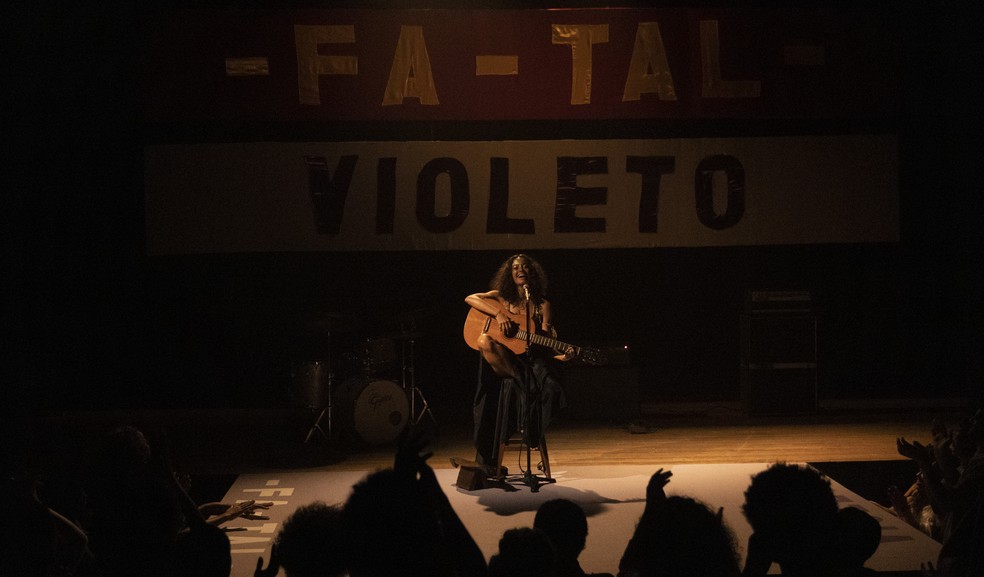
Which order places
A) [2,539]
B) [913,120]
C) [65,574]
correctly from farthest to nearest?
[913,120] < [65,574] < [2,539]

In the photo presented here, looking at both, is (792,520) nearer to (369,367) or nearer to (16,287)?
(369,367)

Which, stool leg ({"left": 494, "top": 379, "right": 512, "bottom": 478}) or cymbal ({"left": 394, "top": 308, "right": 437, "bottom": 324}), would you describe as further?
cymbal ({"left": 394, "top": 308, "right": 437, "bottom": 324})

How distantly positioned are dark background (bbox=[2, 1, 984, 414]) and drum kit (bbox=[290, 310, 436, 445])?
57 centimetres

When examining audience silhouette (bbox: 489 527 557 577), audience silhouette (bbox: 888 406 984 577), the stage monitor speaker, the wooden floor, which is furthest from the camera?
the stage monitor speaker

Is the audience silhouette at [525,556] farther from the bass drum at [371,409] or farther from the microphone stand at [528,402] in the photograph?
the bass drum at [371,409]

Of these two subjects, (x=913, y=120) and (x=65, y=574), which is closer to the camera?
(x=65, y=574)

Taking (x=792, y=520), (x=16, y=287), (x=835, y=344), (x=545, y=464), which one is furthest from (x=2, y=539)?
(x=835, y=344)

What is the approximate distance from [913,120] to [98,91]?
6.93 m

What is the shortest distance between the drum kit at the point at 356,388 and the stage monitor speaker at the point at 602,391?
1242 millimetres

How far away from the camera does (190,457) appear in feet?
23.7

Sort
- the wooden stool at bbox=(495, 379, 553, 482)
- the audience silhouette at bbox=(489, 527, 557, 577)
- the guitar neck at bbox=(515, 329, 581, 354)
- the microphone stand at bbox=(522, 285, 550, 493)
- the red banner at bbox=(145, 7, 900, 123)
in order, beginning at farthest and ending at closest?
the red banner at bbox=(145, 7, 900, 123), the wooden stool at bbox=(495, 379, 553, 482), the guitar neck at bbox=(515, 329, 581, 354), the microphone stand at bbox=(522, 285, 550, 493), the audience silhouette at bbox=(489, 527, 557, 577)

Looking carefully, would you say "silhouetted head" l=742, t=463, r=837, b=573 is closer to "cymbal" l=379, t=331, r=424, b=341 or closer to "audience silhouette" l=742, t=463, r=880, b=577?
"audience silhouette" l=742, t=463, r=880, b=577

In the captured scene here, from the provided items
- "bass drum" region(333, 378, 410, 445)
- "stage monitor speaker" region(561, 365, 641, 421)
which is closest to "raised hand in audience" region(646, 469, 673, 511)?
"bass drum" region(333, 378, 410, 445)

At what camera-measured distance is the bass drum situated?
743cm
